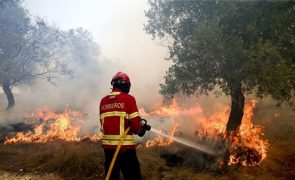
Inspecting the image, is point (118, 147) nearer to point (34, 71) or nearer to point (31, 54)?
point (31, 54)

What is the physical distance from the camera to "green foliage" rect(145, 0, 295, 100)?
34.6 feet

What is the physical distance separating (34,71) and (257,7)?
67.3 ft

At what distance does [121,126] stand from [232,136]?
8286 mm

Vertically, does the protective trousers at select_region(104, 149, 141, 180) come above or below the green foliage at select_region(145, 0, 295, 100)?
below

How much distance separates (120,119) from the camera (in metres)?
6.19

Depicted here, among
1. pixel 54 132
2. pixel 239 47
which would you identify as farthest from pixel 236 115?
pixel 54 132

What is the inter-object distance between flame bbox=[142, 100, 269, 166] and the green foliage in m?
2.54

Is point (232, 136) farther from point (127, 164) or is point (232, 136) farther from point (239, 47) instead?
point (127, 164)

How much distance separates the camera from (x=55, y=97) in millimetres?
32812

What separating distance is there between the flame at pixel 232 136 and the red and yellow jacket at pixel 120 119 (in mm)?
7617

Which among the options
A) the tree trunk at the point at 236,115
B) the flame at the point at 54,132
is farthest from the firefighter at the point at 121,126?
the flame at the point at 54,132

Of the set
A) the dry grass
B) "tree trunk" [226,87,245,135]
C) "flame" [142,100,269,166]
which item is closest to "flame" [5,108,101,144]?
the dry grass

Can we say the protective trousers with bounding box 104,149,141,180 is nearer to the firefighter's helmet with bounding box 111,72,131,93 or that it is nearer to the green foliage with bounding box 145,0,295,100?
the firefighter's helmet with bounding box 111,72,131,93

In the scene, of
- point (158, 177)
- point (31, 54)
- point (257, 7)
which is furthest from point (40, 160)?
point (31, 54)
